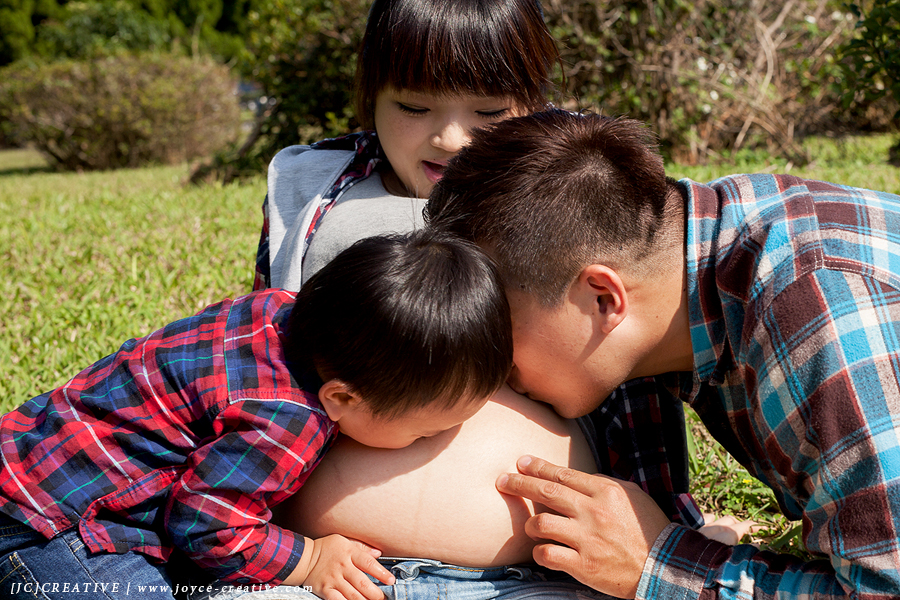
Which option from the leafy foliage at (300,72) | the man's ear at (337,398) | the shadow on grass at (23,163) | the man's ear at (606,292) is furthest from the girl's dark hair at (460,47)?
the shadow on grass at (23,163)

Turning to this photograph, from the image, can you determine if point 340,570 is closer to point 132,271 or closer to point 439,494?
point 439,494

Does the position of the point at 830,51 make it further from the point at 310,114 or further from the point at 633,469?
the point at 633,469

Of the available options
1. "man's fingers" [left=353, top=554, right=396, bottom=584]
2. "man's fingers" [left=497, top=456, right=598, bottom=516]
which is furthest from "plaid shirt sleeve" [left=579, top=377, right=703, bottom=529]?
"man's fingers" [left=353, top=554, right=396, bottom=584]

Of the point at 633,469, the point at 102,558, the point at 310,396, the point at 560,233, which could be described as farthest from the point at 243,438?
the point at 633,469

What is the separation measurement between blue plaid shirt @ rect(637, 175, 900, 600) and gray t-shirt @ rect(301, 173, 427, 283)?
0.91 m

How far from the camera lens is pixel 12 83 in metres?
12.2

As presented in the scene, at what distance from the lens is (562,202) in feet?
5.39

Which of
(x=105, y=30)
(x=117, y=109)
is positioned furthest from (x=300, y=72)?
(x=105, y=30)

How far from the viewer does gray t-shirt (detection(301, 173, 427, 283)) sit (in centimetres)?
223

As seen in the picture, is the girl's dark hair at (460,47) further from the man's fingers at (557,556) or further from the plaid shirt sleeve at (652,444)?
the man's fingers at (557,556)

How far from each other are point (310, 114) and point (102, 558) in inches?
244

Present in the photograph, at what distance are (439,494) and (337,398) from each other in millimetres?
328

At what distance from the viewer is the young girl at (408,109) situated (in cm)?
226

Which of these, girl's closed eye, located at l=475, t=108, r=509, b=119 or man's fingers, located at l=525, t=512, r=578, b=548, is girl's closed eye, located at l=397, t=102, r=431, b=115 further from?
man's fingers, located at l=525, t=512, r=578, b=548
